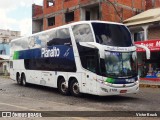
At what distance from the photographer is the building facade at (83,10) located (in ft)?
116

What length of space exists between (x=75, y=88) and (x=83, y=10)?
22.7 metres

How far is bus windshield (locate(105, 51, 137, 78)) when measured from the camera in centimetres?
1431

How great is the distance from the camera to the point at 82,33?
15.6 m

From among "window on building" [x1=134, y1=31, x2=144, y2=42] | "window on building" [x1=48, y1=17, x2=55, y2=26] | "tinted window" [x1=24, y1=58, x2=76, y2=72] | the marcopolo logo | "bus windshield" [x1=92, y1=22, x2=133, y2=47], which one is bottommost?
"tinted window" [x1=24, y1=58, x2=76, y2=72]

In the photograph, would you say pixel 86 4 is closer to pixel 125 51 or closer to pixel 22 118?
pixel 125 51

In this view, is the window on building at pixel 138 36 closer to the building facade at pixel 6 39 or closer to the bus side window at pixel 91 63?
the bus side window at pixel 91 63

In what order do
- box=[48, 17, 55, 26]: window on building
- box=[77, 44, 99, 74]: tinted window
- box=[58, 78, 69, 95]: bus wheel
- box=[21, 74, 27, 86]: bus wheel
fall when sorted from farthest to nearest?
box=[48, 17, 55, 26]: window on building → box=[21, 74, 27, 86]: bus wheel → box=[58, 78, 69, 95]: bus wheel → box=[77, 44, 99, 74]: tinted window

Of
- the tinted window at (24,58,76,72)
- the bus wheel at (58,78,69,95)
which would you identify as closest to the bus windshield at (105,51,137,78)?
the tinted window at (24,58,76,72)

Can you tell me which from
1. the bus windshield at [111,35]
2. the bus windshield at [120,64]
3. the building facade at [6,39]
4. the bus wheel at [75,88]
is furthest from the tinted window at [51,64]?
the building facade at [6,39]

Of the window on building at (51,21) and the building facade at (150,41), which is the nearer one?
the building facade at (150,41)

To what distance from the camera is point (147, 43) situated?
90.0ft

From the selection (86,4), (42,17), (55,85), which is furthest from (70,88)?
(42,17)

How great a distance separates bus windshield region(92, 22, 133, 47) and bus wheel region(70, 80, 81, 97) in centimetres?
297

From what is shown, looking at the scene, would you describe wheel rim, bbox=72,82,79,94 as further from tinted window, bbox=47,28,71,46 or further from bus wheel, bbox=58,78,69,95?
tinted window, bbox=47,28,71,46
